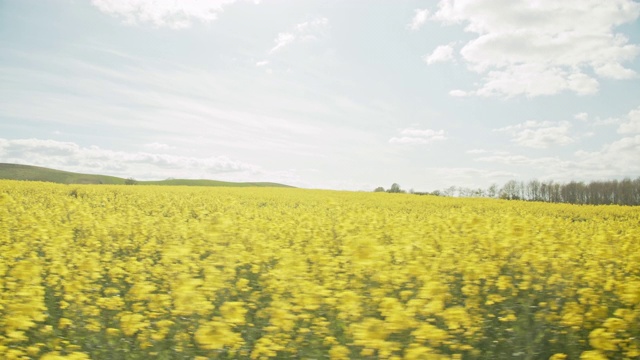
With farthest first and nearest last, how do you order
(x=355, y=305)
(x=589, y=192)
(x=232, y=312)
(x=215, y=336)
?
(x=589, y=192) → (x=355, y=305) → (x=232, y=312) → (x=215, y=336)

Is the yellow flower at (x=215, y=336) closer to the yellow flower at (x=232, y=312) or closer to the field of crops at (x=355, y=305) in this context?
→ the field of crops at (x=355, y=305)

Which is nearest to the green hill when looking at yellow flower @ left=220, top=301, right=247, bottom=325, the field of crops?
the field of crops

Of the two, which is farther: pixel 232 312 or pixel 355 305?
pixel 355 305

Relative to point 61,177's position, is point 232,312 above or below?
below

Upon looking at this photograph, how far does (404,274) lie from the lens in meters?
4.32

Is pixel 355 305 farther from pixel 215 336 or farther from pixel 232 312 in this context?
pixel 215 336

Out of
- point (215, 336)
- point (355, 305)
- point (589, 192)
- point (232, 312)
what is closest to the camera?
point (215, 336)

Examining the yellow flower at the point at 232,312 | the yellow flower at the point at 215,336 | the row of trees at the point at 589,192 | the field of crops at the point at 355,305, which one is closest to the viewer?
the yellow flower at the point at 215,336

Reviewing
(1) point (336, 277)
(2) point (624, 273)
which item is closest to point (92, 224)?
(1) point (336, 277)

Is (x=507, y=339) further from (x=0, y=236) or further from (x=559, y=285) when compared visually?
(x=0, y=236)

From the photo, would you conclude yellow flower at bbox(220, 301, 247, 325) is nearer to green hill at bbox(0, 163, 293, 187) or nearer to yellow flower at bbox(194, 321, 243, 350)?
yellow flower at bbox(194, 321, 243, 350)

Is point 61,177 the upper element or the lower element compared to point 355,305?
upper

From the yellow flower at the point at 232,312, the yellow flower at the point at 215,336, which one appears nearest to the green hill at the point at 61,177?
the yellow flower at the point at 232,312

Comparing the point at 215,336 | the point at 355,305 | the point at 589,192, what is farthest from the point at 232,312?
the point at 589,192
